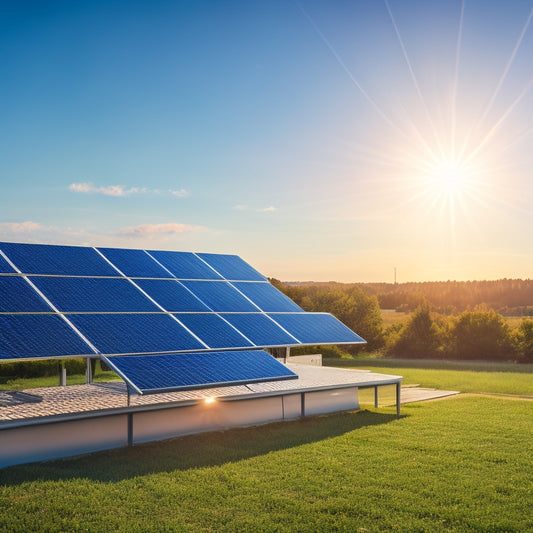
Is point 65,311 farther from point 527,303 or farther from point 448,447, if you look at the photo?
point 527,303

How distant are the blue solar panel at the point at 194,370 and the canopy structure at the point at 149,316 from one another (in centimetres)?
3

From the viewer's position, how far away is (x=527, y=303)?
4818 inches

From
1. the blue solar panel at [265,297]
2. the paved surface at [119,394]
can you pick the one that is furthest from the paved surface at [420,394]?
the blue solar panel at [265,297]

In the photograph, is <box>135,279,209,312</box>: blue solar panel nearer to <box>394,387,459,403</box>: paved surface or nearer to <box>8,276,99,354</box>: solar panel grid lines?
<box>8,276,99,354</box>: solar panel grid lines

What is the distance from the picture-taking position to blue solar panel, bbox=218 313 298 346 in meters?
19.4

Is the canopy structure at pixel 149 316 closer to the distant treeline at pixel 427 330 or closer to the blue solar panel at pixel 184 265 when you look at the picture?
the blue solar panel at pixel 184 265

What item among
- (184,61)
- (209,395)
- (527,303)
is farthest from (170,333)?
(527,303)

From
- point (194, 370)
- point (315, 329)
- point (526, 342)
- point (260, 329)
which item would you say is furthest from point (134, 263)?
point (526, 342)

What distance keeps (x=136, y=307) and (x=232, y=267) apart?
8.06 metres

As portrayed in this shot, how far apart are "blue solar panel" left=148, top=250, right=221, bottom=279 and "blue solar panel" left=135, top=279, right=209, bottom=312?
135 centimetres

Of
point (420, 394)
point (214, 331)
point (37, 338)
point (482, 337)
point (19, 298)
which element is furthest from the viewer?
point (482, 337)

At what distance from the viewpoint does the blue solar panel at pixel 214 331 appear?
18.0m

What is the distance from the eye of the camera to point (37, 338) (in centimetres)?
1431

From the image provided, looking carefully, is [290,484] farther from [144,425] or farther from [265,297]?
Answer: [265,297]
